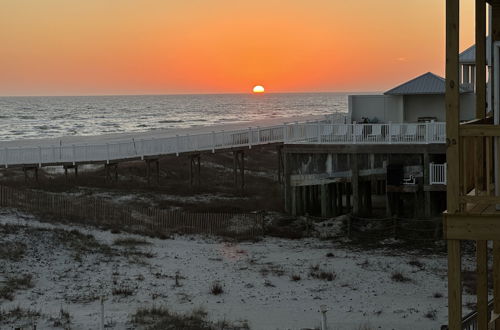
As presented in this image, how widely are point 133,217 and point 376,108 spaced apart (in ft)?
44.5

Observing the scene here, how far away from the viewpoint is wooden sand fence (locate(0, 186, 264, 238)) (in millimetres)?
23562

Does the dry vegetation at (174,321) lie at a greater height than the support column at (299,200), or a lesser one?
lesser

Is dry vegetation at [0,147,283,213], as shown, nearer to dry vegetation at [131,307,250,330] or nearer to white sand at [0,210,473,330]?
white sand at [0,210,473,330]

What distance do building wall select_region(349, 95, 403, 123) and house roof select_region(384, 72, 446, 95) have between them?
29.6 inches

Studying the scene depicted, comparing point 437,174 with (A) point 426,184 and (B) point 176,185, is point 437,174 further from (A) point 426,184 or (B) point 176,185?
(B) point 176,185

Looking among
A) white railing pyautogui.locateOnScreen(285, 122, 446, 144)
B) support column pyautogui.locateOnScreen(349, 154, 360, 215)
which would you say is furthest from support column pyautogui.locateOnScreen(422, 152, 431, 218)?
support column pyautogui.locateOnScreen(349, 154, 360, 215)

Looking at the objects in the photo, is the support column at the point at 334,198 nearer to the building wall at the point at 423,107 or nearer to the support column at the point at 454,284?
the building wall at the point at 423,107

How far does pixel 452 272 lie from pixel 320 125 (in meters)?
19.4

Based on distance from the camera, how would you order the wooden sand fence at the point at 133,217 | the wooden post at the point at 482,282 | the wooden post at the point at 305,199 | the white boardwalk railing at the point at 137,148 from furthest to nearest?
the white boardwalk railing at the point at 137,148, the wooden post at the point at 305,199, the wooden sand fence at the point at 133,217, the wooden post at the point at 482,282

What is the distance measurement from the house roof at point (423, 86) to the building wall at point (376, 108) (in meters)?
0.75

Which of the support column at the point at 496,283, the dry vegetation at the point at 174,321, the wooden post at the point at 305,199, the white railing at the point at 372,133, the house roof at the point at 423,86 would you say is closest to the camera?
the support column at the point at 496,283

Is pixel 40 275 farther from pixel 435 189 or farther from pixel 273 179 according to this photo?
pixel 273 179

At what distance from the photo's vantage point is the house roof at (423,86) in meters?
30.8

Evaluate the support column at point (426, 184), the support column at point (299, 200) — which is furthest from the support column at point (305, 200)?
the support column at point (426, 184)
